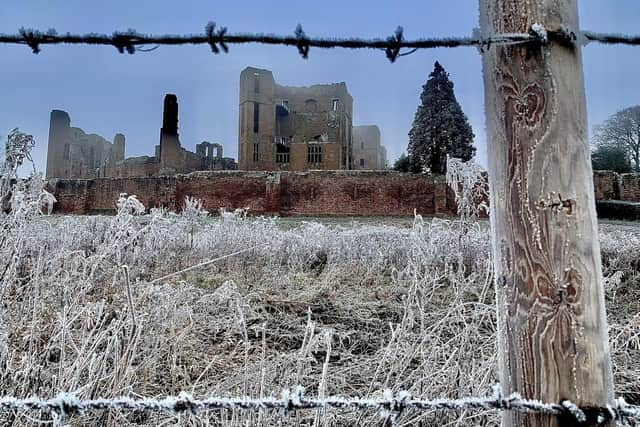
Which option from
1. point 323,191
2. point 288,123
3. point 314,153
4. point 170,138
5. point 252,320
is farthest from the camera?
point 288,123

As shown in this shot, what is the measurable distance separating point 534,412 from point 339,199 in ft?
73.1

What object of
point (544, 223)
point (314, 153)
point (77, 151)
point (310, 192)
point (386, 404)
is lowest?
point (386, 404)

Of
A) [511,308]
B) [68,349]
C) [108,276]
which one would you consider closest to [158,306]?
[68,349]

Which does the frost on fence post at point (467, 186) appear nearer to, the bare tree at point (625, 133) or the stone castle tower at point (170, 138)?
the bare tree at point (625, 133)

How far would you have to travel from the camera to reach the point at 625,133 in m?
25.4

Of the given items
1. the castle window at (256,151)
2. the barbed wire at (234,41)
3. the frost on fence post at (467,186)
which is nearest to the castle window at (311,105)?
the castle window at (256,151)

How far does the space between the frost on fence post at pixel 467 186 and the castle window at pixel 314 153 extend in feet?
108

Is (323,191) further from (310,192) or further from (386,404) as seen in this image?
(386,404)

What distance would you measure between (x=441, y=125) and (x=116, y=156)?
33.9 meters

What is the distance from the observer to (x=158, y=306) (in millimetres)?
2477

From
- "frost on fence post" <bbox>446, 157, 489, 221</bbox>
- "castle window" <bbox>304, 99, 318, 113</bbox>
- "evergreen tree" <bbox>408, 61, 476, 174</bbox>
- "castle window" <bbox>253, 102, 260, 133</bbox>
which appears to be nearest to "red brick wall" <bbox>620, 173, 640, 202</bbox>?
"evergreen tree" <bbox>408, 61, 476, 174</bbox>

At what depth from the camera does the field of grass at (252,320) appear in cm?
187

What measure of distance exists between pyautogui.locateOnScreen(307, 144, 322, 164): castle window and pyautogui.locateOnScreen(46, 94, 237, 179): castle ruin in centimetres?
969

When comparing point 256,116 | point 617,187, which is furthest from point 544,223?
point 256,116
